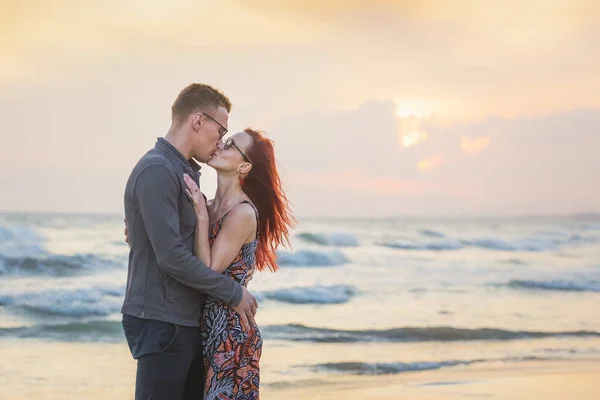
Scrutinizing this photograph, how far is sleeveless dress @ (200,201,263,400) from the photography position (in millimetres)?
3811

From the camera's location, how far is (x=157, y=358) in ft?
12.0

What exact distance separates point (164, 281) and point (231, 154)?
26.4 inches

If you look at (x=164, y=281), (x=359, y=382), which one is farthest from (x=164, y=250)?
(x=359, y=382)

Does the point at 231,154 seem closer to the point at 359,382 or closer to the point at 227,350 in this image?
the point at 227,350

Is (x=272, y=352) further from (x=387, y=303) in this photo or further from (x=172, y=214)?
(x=172, y=214)

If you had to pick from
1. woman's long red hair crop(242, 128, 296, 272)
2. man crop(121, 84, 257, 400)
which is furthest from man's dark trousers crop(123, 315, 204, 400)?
woman's long red hair crop(242, 128, 296, 272)

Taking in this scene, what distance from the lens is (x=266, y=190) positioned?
4.06 meters

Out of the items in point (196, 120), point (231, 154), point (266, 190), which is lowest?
point (266, 190)

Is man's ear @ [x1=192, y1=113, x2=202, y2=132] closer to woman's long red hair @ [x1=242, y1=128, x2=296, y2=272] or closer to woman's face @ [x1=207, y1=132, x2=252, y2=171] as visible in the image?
woman's face @ [x1=207, y1=132, x2=252, y2=171]

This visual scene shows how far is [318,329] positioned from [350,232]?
16.3 meters

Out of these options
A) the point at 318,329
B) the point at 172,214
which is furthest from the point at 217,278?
the point at 318,329

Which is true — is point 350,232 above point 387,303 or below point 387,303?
above

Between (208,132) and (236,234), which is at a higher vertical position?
(208,132)

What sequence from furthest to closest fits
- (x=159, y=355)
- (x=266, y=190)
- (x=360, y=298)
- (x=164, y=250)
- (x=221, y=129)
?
(x=360, y=298)
(x=266, y=190)
(x=221, y=129)
(x=159, y=355)
(x=164, y=250)
